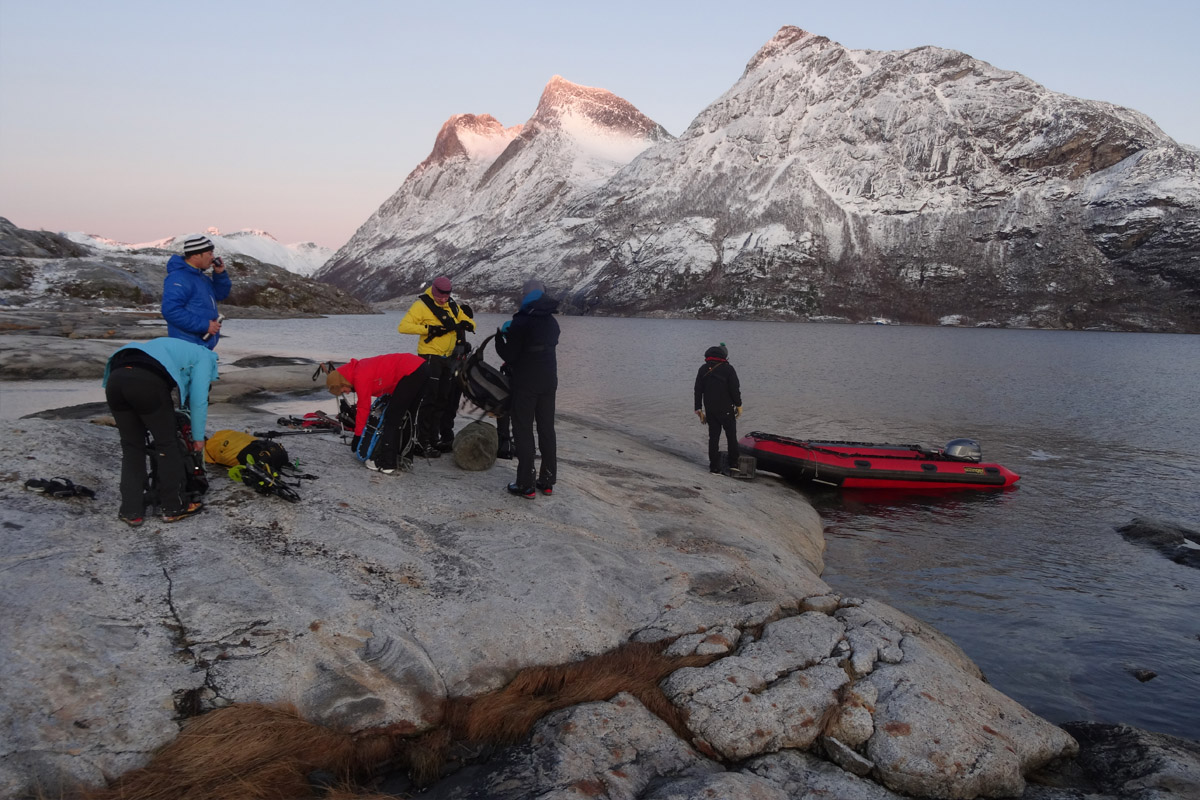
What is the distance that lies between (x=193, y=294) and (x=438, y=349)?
8.63ft

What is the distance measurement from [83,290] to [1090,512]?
77571 mm

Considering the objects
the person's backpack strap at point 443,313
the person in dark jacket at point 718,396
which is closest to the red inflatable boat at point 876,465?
the person in dark jacket at point 718,396

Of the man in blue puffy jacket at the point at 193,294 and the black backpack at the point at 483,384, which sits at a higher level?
the man in blue puffy jacket at the point at 193,294

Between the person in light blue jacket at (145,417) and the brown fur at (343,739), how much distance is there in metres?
2.37

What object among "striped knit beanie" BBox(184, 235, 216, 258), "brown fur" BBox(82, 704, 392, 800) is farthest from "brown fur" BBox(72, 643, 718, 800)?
"striped knit beanie" BBox(184, 235, 216, 258)

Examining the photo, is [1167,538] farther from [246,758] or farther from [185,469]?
[185,469]

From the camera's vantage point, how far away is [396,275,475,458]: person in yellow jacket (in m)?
8.17

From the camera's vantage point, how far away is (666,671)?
524 centimetres

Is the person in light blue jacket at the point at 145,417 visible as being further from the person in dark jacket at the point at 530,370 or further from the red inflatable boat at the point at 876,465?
the red inflatable boat at the point at 876,465

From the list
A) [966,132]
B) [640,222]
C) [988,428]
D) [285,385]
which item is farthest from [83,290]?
[966,132]

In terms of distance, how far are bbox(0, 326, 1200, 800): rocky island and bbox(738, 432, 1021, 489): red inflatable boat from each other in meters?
8.09

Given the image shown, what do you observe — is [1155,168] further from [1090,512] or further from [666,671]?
[666,671]

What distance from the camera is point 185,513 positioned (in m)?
5.91

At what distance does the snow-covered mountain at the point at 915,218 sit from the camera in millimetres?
145500
